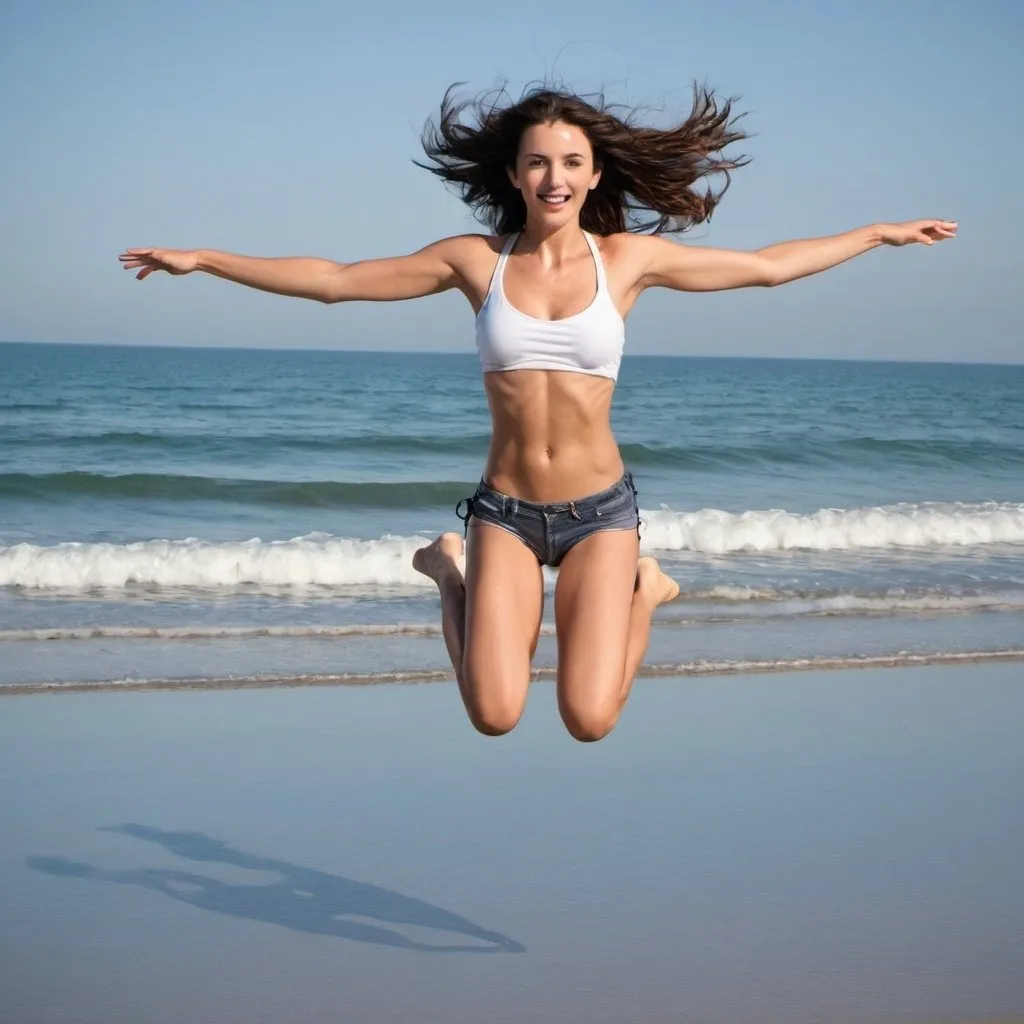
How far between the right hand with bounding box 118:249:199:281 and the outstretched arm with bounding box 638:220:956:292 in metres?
1.61

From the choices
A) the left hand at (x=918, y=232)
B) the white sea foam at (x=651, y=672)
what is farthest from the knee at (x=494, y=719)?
the white sea foam at (x=651, y=672)

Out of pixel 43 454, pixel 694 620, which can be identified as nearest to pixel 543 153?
pixel 694 620

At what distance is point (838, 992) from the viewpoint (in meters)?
4.59

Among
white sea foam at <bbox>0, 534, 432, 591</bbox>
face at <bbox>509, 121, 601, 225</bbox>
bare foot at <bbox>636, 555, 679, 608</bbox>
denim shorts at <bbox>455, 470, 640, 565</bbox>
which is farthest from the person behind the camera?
white sea foam at <bbox>0, 534, 432, 591</bbox>

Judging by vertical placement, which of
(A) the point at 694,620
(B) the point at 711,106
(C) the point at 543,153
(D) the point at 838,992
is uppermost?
(B) the point at 711,106

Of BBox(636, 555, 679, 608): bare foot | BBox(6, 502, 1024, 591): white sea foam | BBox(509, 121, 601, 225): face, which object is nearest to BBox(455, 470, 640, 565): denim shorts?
BBox(636, 555, 679, 608): bare foot

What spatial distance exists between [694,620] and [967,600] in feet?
8.44

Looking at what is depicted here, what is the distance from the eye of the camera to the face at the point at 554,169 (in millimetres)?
5148

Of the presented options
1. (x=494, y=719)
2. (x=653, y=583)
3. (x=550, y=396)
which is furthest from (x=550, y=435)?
(x=494, y=719)

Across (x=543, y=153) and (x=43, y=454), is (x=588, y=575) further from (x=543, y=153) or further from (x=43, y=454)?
(x=43, y=454)

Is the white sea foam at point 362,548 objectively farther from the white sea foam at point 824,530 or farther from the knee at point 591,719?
the knee at point 591,719

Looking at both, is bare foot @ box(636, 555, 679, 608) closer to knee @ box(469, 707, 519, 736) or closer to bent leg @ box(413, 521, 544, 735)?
bent leg @ box(413, 521, 544, 735)

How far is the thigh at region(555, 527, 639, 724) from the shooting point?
5051 millimetres

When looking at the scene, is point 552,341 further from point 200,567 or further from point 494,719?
point 200,567
